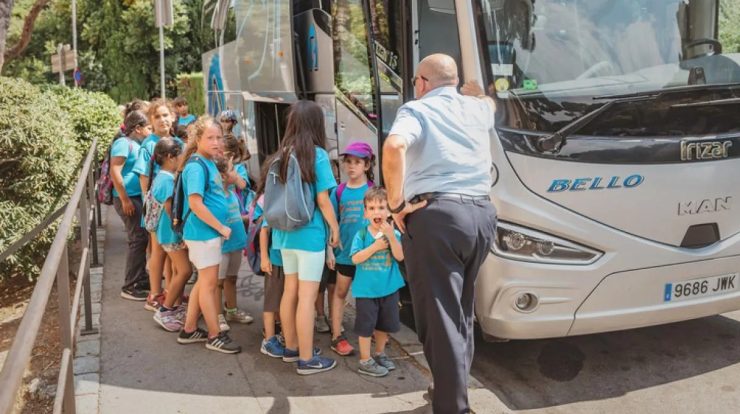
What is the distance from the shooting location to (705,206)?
4.60 meters

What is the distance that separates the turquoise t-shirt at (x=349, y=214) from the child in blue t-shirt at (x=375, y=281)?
215 mm

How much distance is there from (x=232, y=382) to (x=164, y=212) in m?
1.44

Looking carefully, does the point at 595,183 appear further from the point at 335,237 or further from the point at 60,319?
the point at 60,319

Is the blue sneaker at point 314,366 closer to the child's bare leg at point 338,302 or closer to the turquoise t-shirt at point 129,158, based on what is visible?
the child's bare leg at point 338,302

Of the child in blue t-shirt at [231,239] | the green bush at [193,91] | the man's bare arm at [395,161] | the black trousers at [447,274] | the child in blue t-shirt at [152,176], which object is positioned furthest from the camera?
the green bush at [193,91]

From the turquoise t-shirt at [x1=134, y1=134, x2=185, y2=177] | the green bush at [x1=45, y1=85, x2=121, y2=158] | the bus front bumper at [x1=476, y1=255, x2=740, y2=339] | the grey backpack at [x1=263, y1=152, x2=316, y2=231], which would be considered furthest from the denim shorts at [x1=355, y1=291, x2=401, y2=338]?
the green bush at [x1=45, y1=85, x2=121, y2=158]

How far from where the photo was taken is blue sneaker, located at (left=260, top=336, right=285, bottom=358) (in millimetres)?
4945

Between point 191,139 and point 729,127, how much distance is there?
3343 millimetres

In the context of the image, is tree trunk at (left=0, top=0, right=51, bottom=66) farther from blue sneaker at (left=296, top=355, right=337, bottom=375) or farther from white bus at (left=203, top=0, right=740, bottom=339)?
blue sneaker at (left=296, top=355, right=337, bottom=375)

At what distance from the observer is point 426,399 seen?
4.33 m

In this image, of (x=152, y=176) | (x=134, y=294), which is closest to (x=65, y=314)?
(x=152, y=176)

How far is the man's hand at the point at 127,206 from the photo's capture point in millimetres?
6325

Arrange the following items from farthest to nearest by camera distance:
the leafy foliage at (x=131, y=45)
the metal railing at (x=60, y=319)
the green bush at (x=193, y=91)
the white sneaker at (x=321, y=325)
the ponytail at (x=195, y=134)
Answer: the leafy foliage at (x=131, y=45)
the green bush at (x=193, y=91)
the white sneaker at (x=321, y=325)
the ponytail at (x=195, y=134)
the metal railing at (x=60, y=319)

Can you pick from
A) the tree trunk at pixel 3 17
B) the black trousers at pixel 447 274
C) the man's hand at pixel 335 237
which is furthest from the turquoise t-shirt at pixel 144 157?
the black trousers at pixel 447 274
